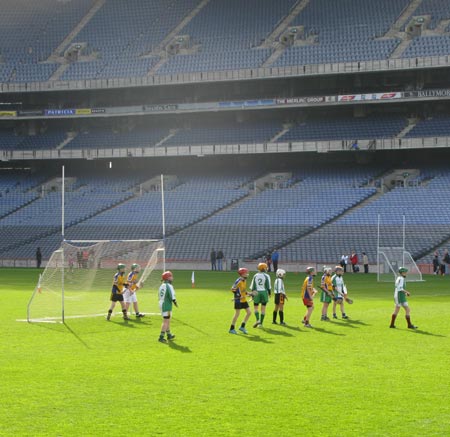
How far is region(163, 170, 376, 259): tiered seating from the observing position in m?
61.8

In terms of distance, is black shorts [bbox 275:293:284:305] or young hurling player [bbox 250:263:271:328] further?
black shorts [bbox 275:293:284:305]

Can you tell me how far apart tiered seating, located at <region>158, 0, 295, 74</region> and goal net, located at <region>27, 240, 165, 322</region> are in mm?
41572

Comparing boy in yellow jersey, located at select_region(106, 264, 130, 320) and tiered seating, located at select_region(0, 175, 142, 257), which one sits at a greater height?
tiered seating, located at select_region(0, 175, 142, 257)

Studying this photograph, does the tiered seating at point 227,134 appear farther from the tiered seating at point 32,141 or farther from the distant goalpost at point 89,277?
the distant goalpost at point 89,277

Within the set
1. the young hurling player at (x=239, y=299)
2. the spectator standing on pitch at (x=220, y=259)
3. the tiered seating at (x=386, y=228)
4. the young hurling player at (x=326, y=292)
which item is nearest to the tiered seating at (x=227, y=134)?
the tiered seating at (x=386, y=228)

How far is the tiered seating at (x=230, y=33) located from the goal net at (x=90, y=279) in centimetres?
4157

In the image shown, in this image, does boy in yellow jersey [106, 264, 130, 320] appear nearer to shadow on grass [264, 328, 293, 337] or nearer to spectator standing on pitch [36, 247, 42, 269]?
shadow on grass [264, 328, 293, 337]

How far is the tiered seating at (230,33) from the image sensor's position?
242ft

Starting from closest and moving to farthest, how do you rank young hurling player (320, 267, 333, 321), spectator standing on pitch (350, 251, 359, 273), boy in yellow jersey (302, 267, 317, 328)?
boy in yellow jersey (302, 267, 317, 328) → young hurling player (320, 267, 333, 321) → spectator standing on pitch (350, 251, 359, 273)

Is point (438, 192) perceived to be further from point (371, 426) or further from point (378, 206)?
point (371, 426)

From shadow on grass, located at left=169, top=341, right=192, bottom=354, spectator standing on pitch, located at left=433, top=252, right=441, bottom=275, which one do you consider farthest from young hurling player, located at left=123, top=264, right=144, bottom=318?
spectator standing on pitch, located at left=433, top=252, right=441, bottom=275

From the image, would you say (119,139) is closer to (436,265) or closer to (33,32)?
(33,32)

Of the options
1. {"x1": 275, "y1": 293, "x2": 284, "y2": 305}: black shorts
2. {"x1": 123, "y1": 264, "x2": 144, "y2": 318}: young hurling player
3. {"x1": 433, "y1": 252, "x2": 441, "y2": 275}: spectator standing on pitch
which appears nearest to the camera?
{"x1": 275, "y1": 293, "x2": 284, "y2": 305}: black shorts

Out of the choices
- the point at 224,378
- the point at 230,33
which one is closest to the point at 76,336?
the point at 224,378
